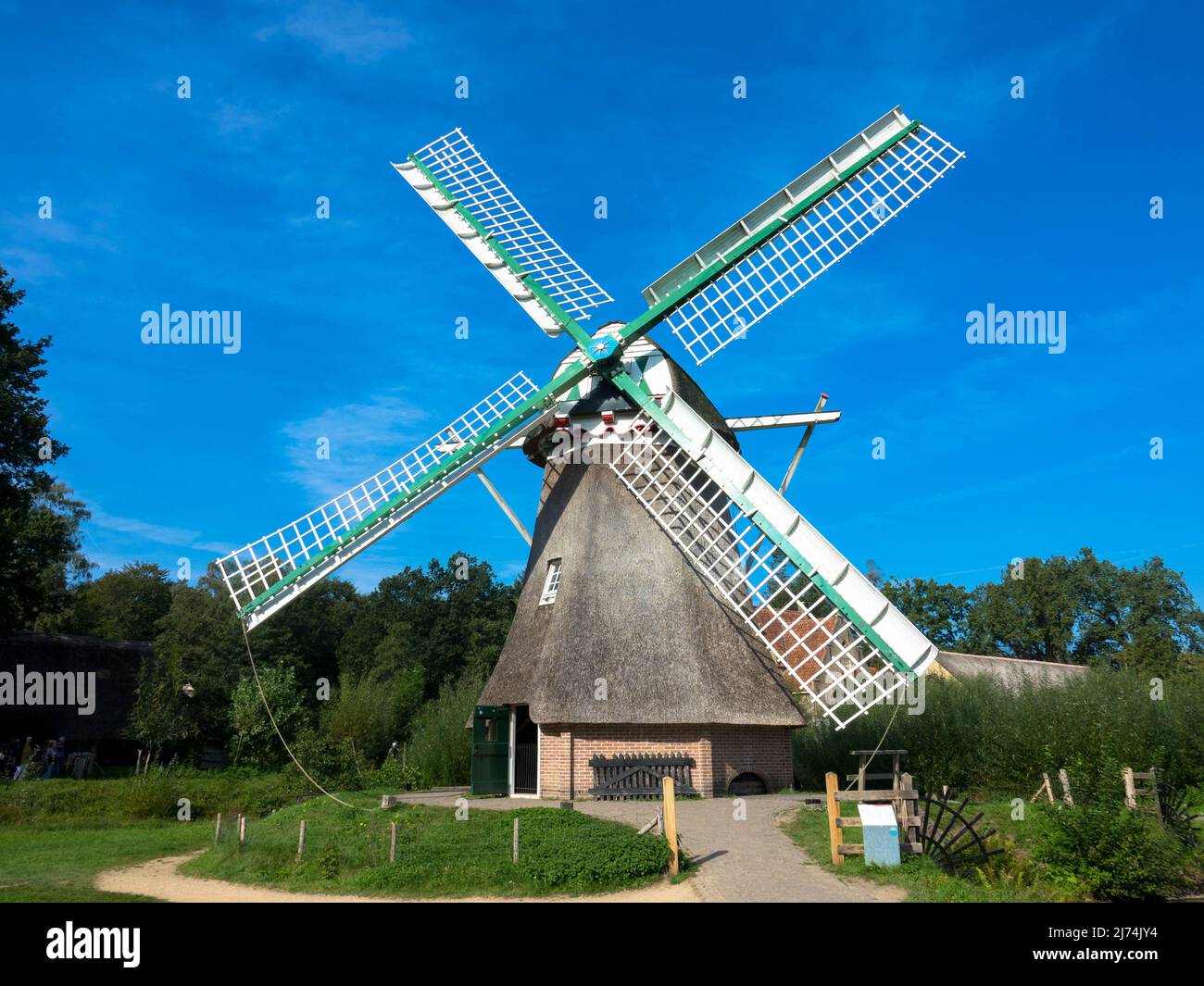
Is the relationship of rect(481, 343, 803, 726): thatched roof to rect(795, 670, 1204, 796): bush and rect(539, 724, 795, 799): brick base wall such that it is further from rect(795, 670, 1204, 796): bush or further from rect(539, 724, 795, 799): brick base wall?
rect(795, 670, 1204, 796): bush

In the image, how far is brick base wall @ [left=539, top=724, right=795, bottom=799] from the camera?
16.3 metres

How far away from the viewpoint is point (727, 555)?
55.8ft

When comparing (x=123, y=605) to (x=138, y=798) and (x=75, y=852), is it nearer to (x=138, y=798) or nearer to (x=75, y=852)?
(x=138, y=798)

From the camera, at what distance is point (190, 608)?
140 feet

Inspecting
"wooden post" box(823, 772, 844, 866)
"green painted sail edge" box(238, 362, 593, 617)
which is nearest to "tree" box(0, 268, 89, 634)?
"green painted sail edge" box(238, 362, 593, 617)

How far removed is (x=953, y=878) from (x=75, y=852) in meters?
12.8

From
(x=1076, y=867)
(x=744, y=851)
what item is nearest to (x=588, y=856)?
(x=744, y=851)

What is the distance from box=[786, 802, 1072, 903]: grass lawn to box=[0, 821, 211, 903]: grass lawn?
26.7ft

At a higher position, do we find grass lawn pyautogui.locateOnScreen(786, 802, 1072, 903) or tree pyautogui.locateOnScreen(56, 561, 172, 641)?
tree pyautogui.locateOnScreen(56, 561, 172, 641)

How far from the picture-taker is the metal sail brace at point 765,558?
14.3 meters

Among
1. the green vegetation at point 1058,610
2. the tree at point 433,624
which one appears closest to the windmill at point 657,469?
the tree at point 433,624
